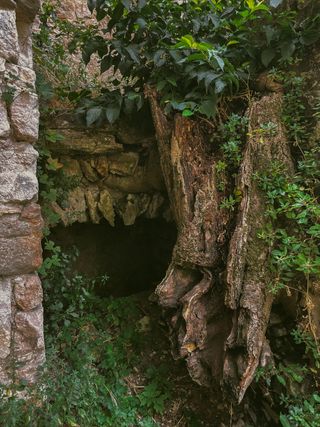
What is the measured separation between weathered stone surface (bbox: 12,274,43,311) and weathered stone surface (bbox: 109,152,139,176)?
0.97 metres

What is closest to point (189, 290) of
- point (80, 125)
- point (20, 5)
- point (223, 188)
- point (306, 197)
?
point (223, 188)

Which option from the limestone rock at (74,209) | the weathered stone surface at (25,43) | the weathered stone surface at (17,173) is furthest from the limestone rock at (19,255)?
the weathered stone surface at (25,43)

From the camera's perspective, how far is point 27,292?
4.97ft

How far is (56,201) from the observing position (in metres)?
2.08

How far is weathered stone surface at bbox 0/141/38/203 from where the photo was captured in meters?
1.38

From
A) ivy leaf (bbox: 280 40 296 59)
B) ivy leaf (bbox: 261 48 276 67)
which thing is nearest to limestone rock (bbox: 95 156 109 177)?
ivy leaf (bbox: 261 48 276 67)

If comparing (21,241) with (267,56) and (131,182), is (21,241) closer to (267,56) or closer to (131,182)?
(131,182)

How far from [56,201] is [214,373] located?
1.43 metres

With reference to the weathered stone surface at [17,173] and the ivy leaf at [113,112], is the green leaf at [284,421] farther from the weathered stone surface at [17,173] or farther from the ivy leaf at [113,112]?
the ivy leaf at [113,112]

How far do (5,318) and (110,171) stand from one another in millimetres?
1166

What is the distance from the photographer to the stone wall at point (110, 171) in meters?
2.05

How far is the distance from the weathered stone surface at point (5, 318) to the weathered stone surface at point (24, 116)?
0.68 meters

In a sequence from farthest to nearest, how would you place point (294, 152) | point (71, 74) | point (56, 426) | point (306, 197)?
point (71, 74) → point (294, 152) → point (306, 197) → point (56, 426)

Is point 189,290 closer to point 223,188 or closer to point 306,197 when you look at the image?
point 223,188
